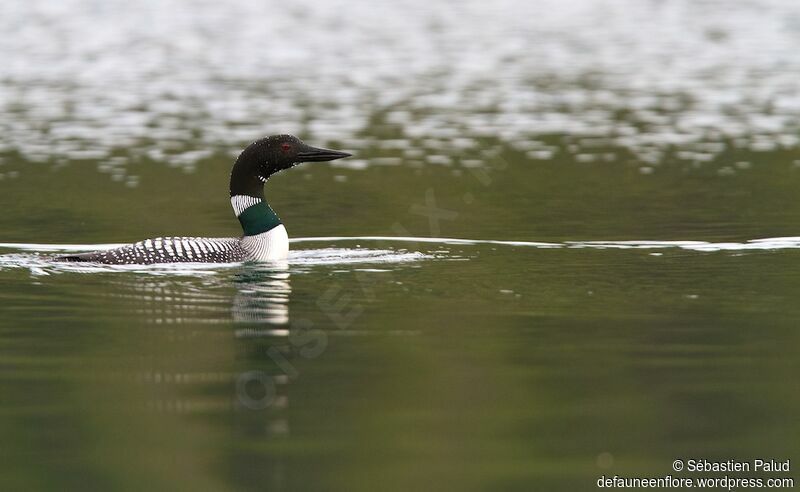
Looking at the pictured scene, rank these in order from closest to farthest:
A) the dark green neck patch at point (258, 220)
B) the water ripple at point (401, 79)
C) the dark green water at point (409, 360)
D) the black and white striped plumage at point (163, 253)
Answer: the dark green water at point (409, 360) < the black and white striped plumage at point (163, 253) < the dark green neck patch at point (258, 220) < the water ripple at point (401, 79)

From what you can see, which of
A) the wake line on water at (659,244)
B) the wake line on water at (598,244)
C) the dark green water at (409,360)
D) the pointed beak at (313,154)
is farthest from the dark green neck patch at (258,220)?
the wake line on water at (659,244)

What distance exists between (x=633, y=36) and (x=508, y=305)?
28.7 meters

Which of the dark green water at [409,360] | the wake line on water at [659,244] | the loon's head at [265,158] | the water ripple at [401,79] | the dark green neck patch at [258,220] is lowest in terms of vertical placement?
the dark green water at [409,360]

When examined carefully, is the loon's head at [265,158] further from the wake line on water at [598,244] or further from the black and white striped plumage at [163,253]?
the wake line on water at [598,244]

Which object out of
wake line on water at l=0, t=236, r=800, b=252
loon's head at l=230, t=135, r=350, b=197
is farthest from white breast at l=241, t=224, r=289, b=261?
wake line on water at l=0, t=236, r=800, b=252

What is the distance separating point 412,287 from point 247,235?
1.84 metres

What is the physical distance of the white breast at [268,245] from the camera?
11.5 meters

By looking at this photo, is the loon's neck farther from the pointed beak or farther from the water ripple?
the water ripple

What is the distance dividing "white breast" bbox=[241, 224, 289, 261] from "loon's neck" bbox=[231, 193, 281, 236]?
0.18ft

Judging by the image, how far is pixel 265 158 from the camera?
12.0 meters

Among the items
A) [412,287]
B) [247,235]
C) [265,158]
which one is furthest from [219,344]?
[265,158]

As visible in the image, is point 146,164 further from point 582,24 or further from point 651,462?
point 582,24

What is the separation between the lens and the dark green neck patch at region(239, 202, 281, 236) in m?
11.7

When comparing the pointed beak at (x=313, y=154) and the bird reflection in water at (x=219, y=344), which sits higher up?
the pointed beak at (x=313, y=154)
